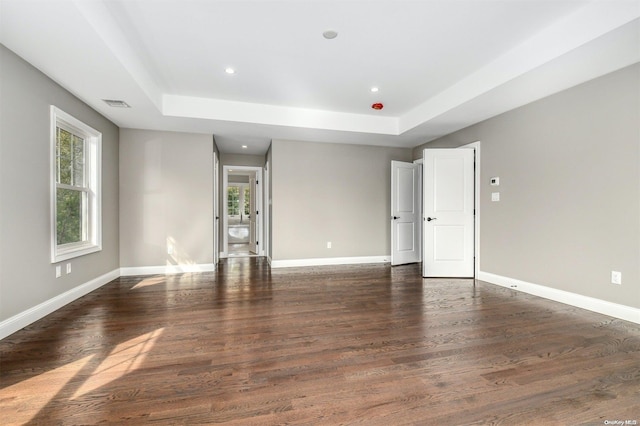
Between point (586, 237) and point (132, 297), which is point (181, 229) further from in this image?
point (586, 237)

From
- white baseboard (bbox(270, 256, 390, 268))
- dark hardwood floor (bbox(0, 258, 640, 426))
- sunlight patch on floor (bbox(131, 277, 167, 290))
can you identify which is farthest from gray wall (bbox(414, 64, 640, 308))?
sunlight patch on floor (bbox(131, 277, 167, 290))

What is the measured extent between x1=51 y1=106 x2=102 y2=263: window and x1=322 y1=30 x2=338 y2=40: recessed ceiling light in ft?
9.62

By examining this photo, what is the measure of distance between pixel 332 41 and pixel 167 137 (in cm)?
346

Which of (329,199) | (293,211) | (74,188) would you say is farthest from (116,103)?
(329,199)

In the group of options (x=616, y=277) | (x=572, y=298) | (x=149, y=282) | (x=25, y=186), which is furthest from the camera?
(x=149, y=282)

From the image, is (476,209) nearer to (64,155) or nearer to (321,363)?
(321,363)

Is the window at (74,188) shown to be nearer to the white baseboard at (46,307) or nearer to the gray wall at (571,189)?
the white baseboard at (46,307)

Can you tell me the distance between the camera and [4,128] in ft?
8.16

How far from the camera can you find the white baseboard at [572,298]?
9.32 ft

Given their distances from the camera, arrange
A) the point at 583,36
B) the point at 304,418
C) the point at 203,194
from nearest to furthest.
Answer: the point at 304,418, the point at 583,36, the point at 203,194

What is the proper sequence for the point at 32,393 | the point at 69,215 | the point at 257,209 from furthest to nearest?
the point at 257,209 → the point at 69,215 → the point at 32,393

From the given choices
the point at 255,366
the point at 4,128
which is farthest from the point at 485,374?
the point at 4,128

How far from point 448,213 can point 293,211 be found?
2.73m

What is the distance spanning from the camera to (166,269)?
5.02 m
